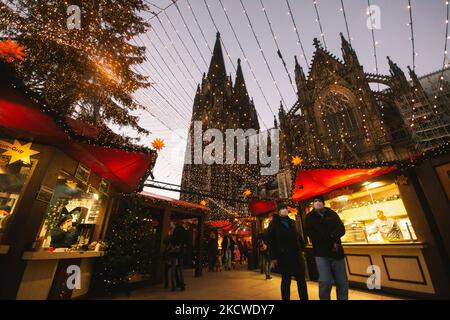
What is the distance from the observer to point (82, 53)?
22.1 feet

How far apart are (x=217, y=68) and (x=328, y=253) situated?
5195 centimetres

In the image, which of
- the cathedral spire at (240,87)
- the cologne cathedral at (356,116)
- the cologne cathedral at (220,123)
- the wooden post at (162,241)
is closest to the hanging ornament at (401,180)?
the wooden post at (162,241)

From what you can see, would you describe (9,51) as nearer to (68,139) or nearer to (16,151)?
(68,139)

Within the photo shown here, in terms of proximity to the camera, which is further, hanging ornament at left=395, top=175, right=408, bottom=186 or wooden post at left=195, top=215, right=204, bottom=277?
wooden post at left=195, top=215, right=204, bottom=277

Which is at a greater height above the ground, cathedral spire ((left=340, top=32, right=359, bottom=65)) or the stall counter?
cathedral spire ((left=340, top=32, right=359, bottom=65))

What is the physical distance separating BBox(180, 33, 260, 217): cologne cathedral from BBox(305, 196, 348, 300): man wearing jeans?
2160 cm

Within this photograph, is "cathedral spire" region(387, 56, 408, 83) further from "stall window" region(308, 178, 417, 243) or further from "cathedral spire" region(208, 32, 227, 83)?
"cathedral spire" region(208, 32, 227, 83)

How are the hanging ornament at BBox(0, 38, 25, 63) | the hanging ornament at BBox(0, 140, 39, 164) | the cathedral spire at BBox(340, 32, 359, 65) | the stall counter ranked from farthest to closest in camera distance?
the cathedral spire at BBox(340, 32, 359, 65)
the hanging ornament at BBox(0, 140, 39, 164)
the stall counter
the hanging ornament at BBox(0, 38, 25, 63)

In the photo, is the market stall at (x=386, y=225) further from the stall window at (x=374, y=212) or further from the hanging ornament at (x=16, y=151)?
the hanging ornament at (x=16, y=151)

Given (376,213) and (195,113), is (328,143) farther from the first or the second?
(195,113)

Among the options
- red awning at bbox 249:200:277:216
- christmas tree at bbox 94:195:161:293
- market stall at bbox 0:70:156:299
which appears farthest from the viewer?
red awning at bbox 249:200:277:216

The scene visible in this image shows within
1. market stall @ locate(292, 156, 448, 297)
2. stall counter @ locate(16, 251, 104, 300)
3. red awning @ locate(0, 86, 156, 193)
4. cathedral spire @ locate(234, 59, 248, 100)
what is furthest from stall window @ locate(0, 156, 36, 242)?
cathedral spire @ locate(234, 59, 248, 100)

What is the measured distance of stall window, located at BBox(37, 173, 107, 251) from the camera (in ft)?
14.8

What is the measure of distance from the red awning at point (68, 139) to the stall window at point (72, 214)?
607 mm
